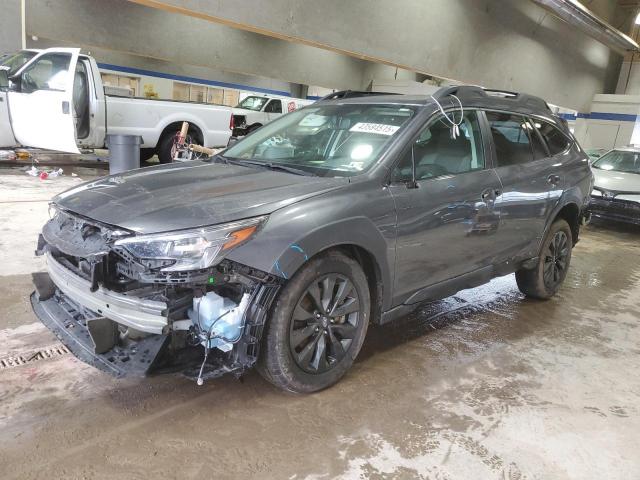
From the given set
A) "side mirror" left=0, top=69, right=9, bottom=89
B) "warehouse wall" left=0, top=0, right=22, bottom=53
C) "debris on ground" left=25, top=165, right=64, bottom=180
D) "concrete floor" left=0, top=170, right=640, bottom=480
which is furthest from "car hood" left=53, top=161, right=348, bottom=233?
"warehouse wall" left=0, top=0, right=22, bottom=53

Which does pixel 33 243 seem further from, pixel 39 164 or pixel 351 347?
pixel 39 164

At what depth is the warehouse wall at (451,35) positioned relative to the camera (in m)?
10.1

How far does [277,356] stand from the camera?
8.25ft

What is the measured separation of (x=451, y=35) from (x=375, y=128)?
483 inches

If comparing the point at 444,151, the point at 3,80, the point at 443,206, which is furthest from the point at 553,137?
the point at 3,80

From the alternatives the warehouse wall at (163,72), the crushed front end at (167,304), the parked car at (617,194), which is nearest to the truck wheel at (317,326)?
the crushed front end at (167,304)

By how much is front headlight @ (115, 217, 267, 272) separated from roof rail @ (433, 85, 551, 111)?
1.85m

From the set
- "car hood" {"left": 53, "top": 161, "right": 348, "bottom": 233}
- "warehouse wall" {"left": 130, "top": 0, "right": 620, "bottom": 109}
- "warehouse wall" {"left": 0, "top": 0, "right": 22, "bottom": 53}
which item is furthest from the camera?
"warehouse wall" {"left": 130, "top": 0, "right": 620, "bottom": 109}

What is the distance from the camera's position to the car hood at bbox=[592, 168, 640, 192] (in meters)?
8.36

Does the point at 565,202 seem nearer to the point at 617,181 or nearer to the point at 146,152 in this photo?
the point at 617,181

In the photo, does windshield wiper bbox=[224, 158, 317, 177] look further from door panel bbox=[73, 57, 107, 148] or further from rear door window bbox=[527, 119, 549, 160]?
door panel bbox=[73, 57, 107, 148]

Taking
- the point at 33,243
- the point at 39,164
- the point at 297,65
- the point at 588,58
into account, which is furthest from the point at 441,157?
the point at 588,58

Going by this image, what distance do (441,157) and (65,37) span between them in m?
12.7

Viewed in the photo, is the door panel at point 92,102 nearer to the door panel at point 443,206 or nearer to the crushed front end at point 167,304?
the crushed front end at point 167,304
